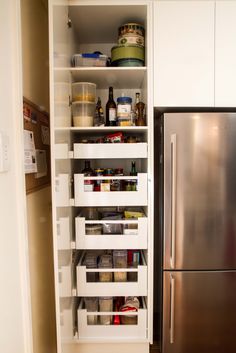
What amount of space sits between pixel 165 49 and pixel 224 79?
358 millimetres

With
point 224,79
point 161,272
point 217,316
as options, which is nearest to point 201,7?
point 224,79

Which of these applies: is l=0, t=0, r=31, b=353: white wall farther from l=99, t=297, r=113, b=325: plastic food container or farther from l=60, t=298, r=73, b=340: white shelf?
l=99, t=297, r=113, b=325: plastic food container

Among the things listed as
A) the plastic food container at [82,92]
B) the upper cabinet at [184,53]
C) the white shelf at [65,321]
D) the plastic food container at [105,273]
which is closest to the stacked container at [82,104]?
the plastic food container at [82,92]

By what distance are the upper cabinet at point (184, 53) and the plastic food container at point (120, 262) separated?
884 millimetres

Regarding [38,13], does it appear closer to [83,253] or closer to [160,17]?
[160,17]

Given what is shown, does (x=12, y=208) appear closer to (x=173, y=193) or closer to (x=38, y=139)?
(x=38, y=139)

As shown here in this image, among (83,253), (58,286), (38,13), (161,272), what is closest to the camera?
(58,286)

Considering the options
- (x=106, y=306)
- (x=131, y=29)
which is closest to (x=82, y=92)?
(x=131, y=29)

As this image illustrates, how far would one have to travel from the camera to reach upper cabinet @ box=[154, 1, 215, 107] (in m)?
1.23

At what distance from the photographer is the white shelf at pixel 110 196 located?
1272mm

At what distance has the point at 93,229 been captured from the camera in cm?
135

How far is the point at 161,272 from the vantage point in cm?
128

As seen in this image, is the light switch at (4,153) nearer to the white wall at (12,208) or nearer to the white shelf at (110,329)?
the white wall at (12,208)

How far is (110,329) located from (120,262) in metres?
0.38
